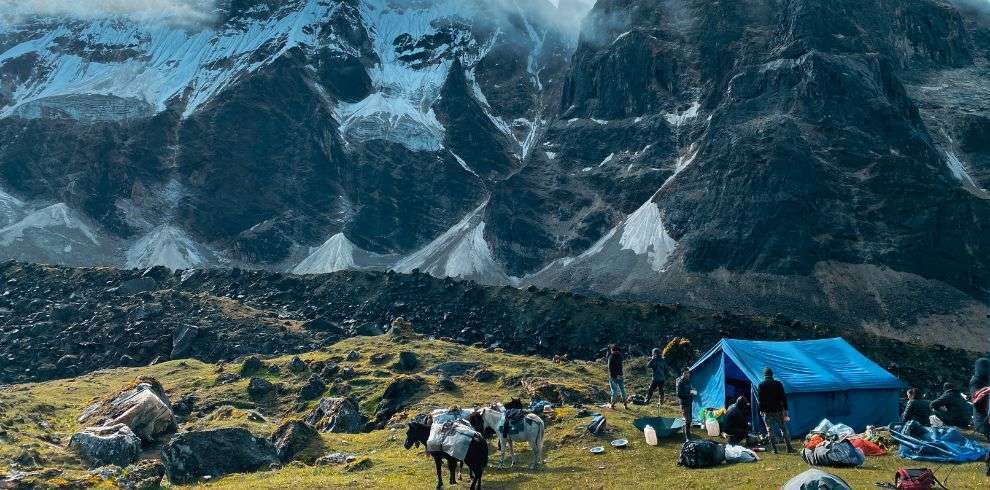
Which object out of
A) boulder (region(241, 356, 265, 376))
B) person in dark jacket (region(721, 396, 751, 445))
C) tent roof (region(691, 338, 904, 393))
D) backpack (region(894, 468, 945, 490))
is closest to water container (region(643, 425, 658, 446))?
person in dark jacket (region(721, 396, 751, 445))

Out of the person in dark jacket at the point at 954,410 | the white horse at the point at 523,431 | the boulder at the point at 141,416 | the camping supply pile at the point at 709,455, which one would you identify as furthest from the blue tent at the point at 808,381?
the boulder at the point at 141,416

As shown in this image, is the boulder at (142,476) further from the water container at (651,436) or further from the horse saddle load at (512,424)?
the water container at (651,436)

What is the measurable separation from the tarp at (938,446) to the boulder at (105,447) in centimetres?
2828

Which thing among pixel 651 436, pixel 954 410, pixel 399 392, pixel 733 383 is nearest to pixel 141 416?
pixel 399 392

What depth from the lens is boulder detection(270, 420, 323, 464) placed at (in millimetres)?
33906

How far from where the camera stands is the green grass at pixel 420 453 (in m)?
25.1

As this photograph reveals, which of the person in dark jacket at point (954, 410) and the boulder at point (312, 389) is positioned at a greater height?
the person in dark jacket at point (954, 410)

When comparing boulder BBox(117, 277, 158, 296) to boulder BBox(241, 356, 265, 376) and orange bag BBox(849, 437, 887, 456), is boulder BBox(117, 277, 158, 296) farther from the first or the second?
orange bag BBox(849, 437, 887, 456)

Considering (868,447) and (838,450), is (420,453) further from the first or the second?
(868,447)

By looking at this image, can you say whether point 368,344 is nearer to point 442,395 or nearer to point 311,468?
point 442,395

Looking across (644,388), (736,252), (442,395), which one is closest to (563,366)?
(644,388)

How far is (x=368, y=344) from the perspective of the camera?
249ft

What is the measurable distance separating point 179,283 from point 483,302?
43822 mm

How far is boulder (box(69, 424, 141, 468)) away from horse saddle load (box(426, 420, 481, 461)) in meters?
15.1
